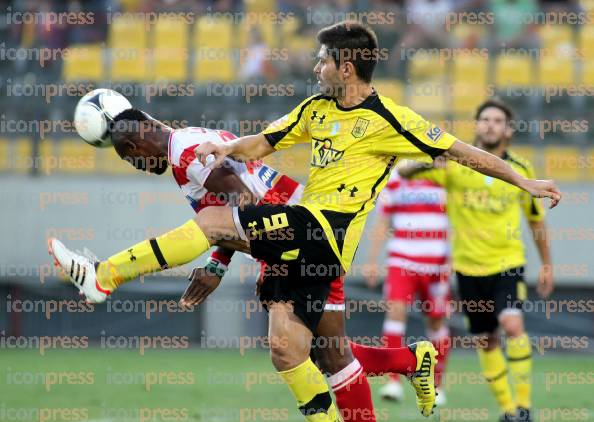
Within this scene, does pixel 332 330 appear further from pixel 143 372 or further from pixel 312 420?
pixel 143 372

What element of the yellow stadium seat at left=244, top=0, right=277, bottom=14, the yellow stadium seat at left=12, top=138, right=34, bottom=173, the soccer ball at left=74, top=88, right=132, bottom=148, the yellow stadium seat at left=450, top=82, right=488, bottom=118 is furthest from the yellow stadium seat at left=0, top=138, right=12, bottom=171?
the soccer ball at left=74, top=88, right=132, bottom=148

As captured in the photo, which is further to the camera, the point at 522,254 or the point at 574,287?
the point at 574,287

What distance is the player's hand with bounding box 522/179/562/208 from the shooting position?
536 cm

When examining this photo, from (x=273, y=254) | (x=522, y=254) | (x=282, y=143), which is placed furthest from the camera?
(x=522, y=254)

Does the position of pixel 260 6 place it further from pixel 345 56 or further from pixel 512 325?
pixel 345 56

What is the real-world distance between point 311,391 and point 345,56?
1.67m

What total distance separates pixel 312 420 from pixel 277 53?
8.25 meters

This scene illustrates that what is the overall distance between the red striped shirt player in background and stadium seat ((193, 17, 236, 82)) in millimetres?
3872

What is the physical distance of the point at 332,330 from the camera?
19.3ft

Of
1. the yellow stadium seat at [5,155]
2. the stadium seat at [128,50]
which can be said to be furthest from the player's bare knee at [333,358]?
the stadium seat at [128,50]

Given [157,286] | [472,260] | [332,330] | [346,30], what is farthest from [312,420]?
[157,286]

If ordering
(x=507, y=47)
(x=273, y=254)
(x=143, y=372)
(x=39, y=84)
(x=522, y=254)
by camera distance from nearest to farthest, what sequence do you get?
(x=273, y=254)
(x=522, y=254)
(x=143, y=372)
(x=39, y=84)
(x=507, y=47)

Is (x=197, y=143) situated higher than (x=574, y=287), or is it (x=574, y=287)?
(x=197, y=143)

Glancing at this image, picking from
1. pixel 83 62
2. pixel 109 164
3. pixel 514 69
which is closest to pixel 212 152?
pixel 109 164
